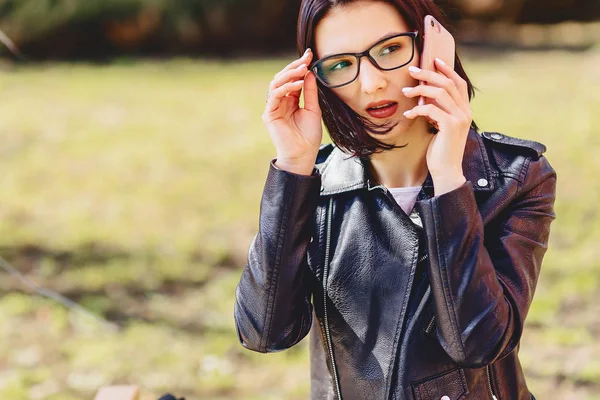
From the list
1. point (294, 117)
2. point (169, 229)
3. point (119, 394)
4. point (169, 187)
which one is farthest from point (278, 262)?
point (169, 187)

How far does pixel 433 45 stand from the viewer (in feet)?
5.08

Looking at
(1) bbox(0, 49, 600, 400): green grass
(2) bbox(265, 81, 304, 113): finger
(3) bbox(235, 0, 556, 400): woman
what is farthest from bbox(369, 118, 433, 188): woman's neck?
(1) bbox(0, 49, 600, 400): green grass

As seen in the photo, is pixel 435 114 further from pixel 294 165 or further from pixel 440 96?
pixel 294 165

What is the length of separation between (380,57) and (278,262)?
0.50m

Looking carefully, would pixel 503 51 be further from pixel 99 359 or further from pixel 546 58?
pixel 99 359

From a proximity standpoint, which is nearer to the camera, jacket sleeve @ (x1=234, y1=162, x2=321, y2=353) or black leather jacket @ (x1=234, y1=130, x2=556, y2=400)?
black leather jacket @ (x1=234, y1=130, x2=556, y2=400)

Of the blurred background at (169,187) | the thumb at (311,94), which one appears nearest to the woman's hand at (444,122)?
the thumb at (311,94)

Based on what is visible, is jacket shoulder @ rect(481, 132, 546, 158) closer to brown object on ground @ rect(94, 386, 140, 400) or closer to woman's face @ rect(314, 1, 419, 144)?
woman's face @ rect(314, 1, 419, 144)

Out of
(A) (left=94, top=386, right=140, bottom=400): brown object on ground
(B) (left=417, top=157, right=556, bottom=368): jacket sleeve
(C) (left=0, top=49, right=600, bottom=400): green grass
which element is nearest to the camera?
(B) (left=417, top=157, right=556, bottom=368): jacket sleeve

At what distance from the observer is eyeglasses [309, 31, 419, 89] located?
60.7 inches

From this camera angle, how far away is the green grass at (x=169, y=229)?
3805mm

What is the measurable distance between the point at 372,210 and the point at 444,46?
1.32 ft

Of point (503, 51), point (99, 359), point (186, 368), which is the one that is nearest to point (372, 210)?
point (186, 368)

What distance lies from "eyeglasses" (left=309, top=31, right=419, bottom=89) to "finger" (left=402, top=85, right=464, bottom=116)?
0.09 m
